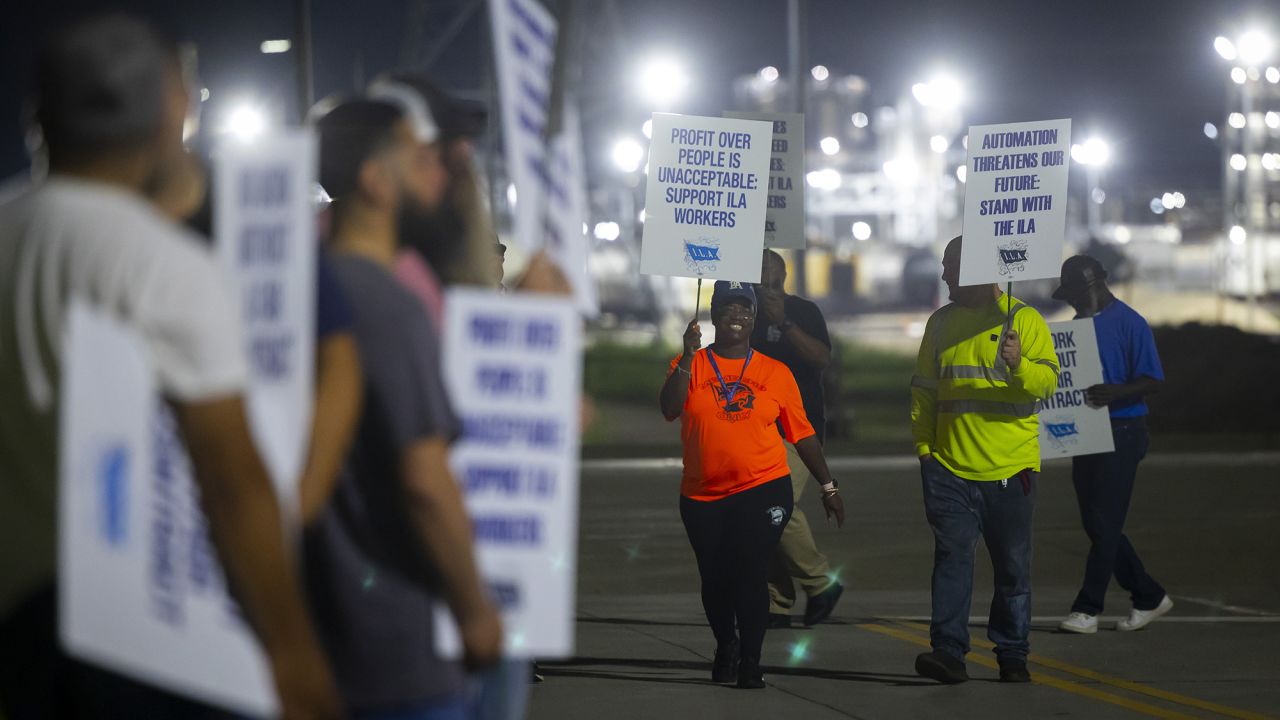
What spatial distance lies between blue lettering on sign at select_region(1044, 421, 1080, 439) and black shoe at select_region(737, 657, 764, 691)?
2.34 metres

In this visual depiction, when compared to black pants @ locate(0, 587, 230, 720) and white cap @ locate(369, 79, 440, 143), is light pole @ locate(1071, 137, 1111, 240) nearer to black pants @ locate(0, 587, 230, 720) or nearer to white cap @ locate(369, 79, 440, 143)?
white cap @ locate(369, 79, 440, 143)

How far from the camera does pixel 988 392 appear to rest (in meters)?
8.39

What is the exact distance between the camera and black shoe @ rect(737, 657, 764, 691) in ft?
26.8

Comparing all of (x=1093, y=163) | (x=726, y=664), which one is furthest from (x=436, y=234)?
(x=1093, y=163)

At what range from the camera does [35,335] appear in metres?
2.78

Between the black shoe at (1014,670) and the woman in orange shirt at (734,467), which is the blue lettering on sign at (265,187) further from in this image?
the black shoe at (1014,670)

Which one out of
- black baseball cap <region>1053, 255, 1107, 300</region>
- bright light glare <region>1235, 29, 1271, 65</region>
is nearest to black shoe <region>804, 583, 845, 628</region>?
black baseball cap <region>1053, 255, 1107, 300</region>

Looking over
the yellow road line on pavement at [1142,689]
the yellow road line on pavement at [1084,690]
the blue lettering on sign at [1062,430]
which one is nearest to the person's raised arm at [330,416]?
the yellow road line on pavement at [1084,690]

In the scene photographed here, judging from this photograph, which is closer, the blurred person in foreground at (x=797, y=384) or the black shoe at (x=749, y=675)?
the black shoe at (x=749, y=675)

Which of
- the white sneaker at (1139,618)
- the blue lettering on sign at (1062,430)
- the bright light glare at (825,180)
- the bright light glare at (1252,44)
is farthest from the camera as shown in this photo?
the bright light glare at (825,180)

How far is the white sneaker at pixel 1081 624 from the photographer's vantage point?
32.2 ft

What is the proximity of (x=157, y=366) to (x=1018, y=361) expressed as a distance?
6.03 meters

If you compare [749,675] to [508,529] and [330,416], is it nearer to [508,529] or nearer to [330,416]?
[508,529]

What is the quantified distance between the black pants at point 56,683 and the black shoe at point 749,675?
17.8 feet
